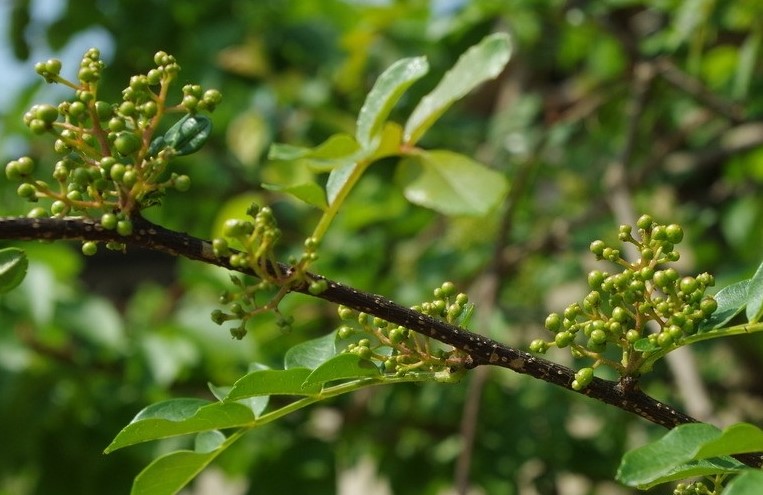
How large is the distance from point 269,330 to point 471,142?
872 mm

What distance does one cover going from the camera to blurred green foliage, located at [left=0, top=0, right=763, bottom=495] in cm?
Result: 230

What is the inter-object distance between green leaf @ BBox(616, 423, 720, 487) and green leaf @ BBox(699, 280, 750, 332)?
0.13m

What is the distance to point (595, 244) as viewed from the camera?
2.66 feet

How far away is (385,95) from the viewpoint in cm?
89

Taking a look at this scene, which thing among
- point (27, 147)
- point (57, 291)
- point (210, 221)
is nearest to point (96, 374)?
point (57, 291)

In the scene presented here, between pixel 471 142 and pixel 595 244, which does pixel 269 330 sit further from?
pixel 595 244

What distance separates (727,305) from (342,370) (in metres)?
0.33

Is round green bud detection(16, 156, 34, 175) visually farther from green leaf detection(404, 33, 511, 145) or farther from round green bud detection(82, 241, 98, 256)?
green leaf detection(404, 33, 511, 145)

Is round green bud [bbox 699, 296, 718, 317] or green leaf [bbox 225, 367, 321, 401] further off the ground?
round green bud [bbox 699, 296, 718, 317]

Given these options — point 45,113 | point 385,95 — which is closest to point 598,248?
point 385,95

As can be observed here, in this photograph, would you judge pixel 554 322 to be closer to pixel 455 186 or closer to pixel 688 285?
pixel 688 285

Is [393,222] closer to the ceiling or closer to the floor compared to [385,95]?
closer to the floor

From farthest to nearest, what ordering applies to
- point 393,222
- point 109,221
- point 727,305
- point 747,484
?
point 393,222
point 727,305
point 109,221
point 747,484

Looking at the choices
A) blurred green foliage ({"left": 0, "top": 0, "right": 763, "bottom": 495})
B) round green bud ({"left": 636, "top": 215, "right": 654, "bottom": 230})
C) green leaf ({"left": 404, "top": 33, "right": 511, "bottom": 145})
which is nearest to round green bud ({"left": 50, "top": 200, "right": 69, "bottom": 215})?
green leaf ({"left": 404, "top": 33, "right": 511, "bottom": 145})
